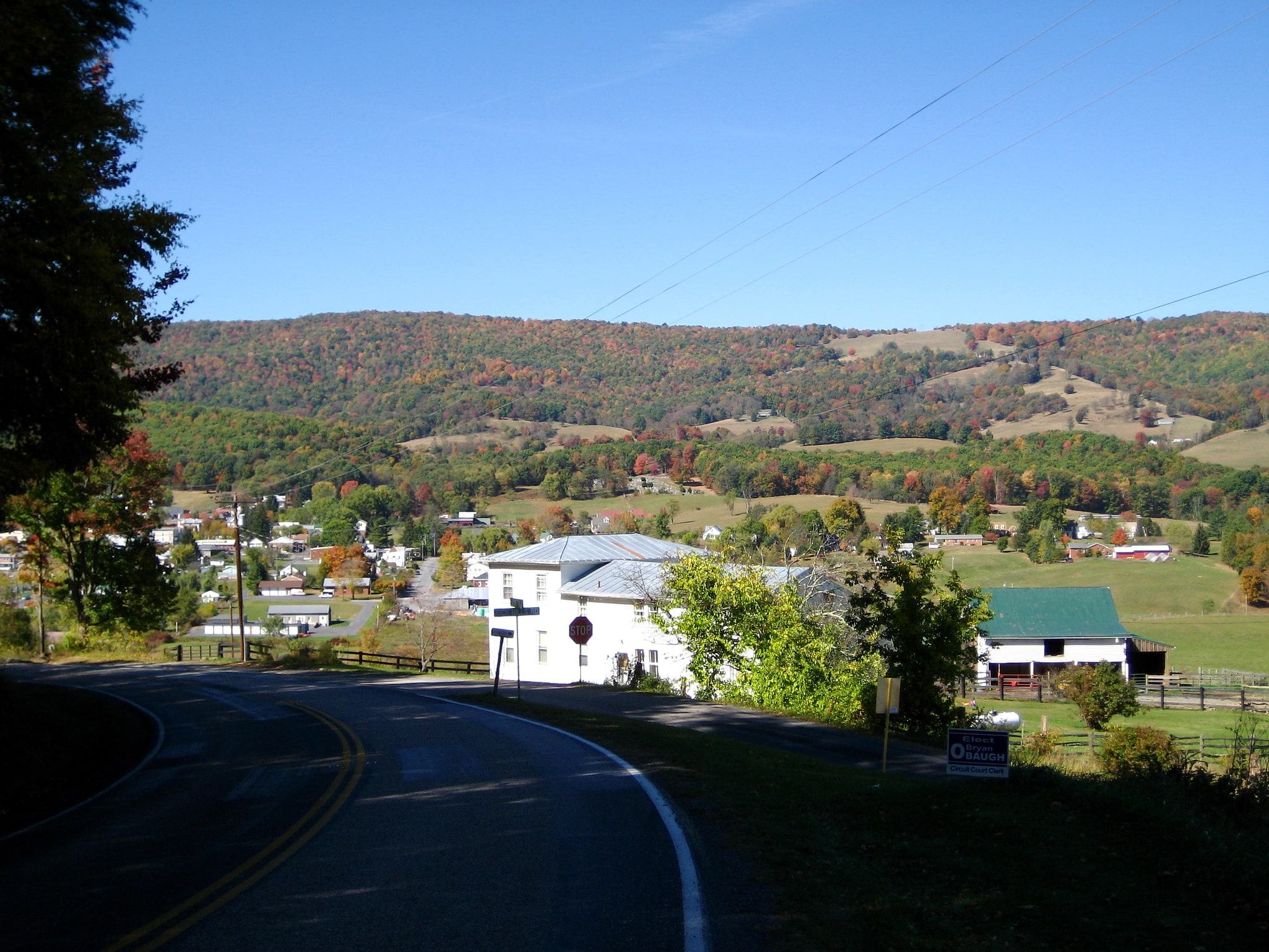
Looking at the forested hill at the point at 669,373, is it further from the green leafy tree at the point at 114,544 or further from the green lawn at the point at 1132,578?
the green leafy tree at the point at 114,544

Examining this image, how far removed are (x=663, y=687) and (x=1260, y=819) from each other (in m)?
22.2

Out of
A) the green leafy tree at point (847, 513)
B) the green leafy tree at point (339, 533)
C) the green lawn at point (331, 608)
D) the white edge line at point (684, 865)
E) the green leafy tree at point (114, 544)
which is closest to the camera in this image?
the white edge line at point (684, 865)

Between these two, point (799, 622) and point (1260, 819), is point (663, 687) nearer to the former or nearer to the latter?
point (799, 622)

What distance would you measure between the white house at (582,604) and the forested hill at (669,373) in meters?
75.9

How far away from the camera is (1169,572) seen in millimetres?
87188

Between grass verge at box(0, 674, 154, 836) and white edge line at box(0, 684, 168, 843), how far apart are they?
11 centimetres

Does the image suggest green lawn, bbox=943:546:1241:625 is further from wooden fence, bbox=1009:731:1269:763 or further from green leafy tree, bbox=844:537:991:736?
green leafy tree, bbox=844:537:991:736

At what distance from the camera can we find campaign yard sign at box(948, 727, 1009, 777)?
10977mm

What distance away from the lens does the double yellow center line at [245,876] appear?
251 inches

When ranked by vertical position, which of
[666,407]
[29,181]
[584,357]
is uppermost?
[584,357]

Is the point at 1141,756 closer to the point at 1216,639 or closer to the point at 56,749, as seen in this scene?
the point at 56,749

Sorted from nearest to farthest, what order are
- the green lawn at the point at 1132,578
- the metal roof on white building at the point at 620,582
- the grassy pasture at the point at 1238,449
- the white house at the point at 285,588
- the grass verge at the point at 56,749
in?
the grass verge at the point at 56,749
the metal roof on white building at the point at 620,582
the green lawn at the point at 1132,578
the white house at the point at 285,588
the grassy pasture at the point at 1238,449

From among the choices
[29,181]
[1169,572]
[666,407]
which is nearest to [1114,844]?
[29,181]

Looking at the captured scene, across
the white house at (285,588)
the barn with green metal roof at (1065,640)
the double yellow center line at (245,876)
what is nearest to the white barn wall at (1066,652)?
the barn with green metal roof at (1065,640)
